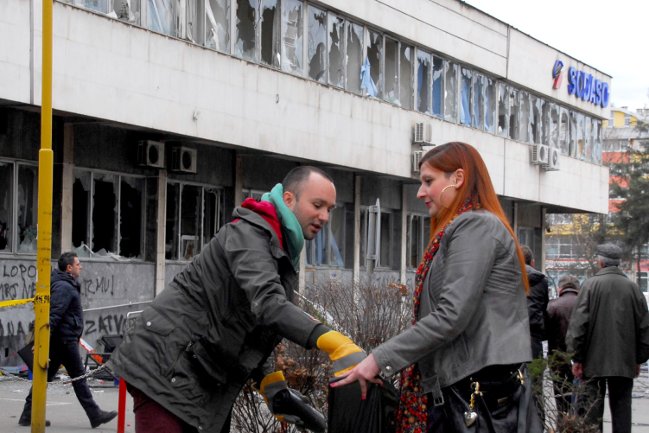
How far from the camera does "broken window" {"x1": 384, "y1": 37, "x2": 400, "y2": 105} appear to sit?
105 feet

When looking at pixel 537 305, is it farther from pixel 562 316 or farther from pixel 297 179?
pixel 297 179

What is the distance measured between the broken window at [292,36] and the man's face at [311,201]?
2217 centimetres

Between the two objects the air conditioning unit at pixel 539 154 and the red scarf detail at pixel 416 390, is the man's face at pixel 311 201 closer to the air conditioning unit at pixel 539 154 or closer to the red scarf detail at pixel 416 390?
the red scarf detail at pixel 416 390

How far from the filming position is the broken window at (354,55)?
1185 inches

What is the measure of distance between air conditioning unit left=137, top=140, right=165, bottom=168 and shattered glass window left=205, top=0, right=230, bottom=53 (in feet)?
7.12

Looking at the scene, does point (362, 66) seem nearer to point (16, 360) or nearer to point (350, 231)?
point (350, 231)

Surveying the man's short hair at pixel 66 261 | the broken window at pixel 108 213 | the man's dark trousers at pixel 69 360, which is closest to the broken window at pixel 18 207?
the broken window at pixel 108 213

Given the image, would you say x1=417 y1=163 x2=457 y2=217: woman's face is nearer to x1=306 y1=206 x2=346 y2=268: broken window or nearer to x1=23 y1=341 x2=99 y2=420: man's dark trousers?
x1=23 y1=341 x2=99 y2=420: man's dark trousers

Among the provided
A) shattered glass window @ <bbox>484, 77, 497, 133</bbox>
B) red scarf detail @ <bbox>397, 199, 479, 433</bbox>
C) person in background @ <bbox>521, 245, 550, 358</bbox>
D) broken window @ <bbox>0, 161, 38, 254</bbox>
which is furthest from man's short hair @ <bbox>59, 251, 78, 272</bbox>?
shattered glass window @ <bbox>484, 77, 497, 133</bbox>

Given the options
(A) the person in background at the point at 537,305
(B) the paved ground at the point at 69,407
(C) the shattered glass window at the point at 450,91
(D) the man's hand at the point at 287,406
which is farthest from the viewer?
(C) the shattered glass window at the point at 450,91

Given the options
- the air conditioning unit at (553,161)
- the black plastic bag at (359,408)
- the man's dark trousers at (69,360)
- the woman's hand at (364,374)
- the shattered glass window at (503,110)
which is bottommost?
the man's dark trousers at (69,360)

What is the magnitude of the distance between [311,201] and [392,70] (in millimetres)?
27665

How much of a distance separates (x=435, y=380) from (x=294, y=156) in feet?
74.8

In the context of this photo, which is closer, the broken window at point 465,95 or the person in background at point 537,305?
the person in background at point 537,305
